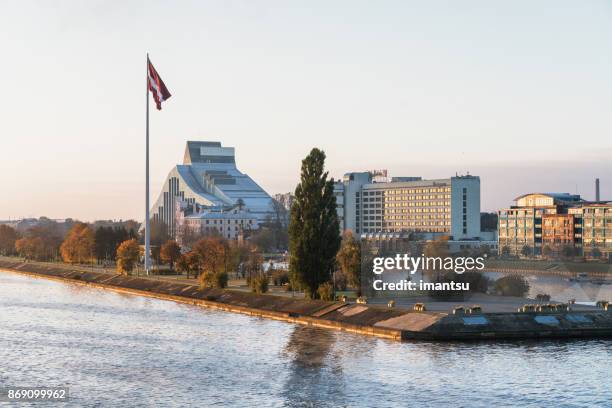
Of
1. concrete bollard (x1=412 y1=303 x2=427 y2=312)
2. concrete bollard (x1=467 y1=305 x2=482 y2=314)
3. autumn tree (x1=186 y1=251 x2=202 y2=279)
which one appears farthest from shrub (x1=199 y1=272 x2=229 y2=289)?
concrete bollard (x1=467 y1=305 x2=482 y2=314)

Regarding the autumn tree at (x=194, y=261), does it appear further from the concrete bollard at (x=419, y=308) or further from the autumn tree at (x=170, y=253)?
the concrete bollard at (x=419, y=308)

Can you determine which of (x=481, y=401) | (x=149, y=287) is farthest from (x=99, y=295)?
(x=481, y=401)

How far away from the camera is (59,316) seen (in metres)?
84.4

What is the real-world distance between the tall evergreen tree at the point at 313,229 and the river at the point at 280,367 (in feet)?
20.2

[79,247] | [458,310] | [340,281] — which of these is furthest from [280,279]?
[79,247]

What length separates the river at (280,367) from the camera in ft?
151

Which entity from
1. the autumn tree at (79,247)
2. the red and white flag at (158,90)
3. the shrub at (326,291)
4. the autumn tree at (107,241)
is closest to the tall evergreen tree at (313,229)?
the shrub at (326,291)

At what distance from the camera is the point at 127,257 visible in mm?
137875

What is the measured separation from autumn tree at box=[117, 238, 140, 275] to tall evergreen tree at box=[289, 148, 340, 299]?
57211 mm

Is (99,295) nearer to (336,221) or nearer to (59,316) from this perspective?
(59,316)

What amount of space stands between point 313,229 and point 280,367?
27.9 meters

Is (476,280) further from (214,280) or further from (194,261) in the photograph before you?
(194,261)

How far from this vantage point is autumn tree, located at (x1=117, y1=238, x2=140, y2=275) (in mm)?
135875

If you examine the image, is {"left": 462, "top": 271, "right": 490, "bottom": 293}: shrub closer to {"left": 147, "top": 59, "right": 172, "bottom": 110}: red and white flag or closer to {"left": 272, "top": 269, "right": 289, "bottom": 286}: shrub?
{"left": 272, "top": 269, "right": 289, "bottom": 286}: shrub
